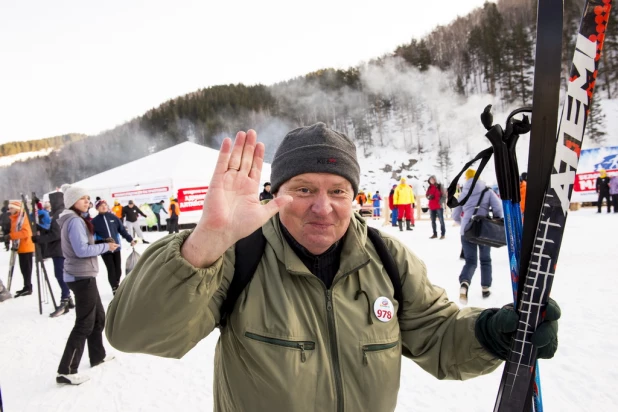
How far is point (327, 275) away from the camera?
1.25 m

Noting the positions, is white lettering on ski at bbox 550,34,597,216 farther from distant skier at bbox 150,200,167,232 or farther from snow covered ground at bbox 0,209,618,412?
distant skier at bbox 150,200,167,232

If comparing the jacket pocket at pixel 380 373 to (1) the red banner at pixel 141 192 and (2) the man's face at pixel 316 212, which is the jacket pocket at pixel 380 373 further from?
(1) the red banner at pixel 141 192

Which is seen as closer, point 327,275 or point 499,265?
point 327,275

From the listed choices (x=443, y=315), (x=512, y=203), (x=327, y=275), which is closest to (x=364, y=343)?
(x=327, y=275)

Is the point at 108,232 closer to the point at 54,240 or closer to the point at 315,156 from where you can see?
the point at 54,240

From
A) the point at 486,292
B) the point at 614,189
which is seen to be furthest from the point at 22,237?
the point at 614,189

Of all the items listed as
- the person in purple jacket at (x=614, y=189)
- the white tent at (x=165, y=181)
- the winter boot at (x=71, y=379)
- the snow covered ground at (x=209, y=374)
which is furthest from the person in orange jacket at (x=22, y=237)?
the person in purple jacket at (x=614, y=189)

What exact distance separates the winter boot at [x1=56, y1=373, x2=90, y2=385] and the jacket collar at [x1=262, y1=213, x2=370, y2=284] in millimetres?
2912

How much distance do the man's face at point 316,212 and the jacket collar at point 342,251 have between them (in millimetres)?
36

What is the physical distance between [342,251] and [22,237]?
274 inches

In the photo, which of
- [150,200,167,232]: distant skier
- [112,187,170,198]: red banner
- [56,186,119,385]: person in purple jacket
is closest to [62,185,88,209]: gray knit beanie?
[56,186,119,385]: person in purple jacket

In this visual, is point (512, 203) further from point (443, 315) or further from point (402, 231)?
point (402, 231)

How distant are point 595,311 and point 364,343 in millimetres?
3892

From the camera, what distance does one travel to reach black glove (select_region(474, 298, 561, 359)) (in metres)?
1.03
